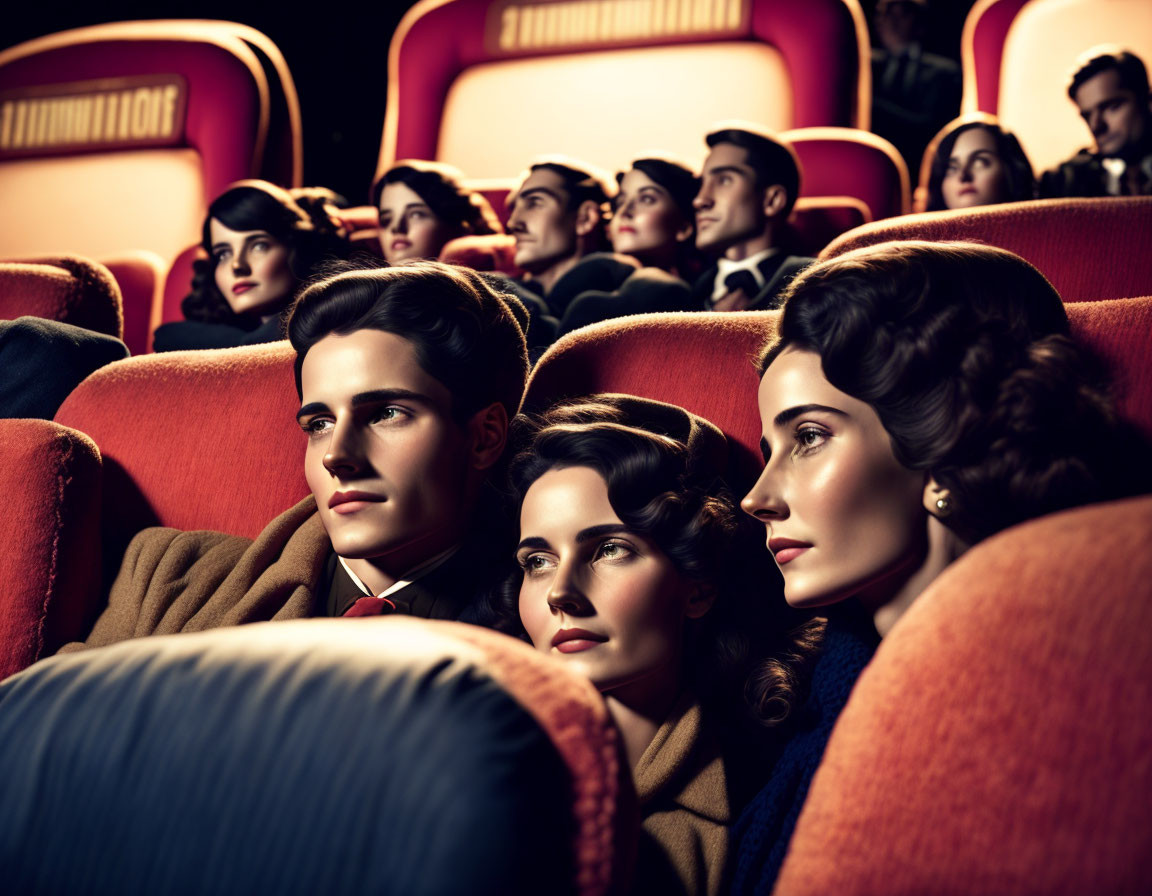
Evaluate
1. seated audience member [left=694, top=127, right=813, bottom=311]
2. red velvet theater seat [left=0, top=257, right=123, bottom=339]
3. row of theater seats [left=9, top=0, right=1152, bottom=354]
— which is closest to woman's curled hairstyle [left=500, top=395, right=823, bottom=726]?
red velvet theater seat [left=0, top=257, right=123, bottom=339]

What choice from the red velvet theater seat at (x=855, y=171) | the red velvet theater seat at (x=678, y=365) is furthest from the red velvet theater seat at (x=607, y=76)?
the red velvet theater seat at (x=678, y=365)

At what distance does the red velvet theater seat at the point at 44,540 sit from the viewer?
79 cm

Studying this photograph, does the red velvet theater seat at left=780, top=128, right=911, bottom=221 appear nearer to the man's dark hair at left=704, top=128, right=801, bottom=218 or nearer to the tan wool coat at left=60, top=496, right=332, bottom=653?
the man's dark hair at left=704, top=128, right=801, bottom=218

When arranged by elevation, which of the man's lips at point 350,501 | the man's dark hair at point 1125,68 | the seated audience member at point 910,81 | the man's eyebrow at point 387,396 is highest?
the seated audience member at point 910,81

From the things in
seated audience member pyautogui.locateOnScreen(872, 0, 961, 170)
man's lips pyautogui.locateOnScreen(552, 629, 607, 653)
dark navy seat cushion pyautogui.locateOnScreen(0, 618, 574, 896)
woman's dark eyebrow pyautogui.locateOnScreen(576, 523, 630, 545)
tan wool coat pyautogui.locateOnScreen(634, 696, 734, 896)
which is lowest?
tan wool coat pyautogui.locateOnScreen(634, 696, 734, 896)

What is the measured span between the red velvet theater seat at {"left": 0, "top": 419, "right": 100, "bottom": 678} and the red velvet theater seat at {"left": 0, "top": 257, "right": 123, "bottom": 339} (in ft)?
1.07

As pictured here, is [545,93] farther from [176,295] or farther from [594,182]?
[176,295]

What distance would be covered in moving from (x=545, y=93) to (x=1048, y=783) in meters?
2.51

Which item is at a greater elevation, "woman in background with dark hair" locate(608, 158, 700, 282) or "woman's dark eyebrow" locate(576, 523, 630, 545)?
"woman in background with dark hair" locate(608, 158, 700, 282)

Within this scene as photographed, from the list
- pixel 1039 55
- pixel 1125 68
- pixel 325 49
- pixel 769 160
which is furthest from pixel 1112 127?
pixel 325 49

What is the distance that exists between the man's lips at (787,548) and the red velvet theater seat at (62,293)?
34.0 inches

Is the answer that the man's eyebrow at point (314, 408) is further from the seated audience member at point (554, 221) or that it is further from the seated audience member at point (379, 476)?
the seated audience member at point (554, 221)

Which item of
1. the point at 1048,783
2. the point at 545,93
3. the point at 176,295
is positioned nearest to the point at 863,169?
the point at 545,93

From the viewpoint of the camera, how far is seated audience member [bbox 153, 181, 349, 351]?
1669mm
